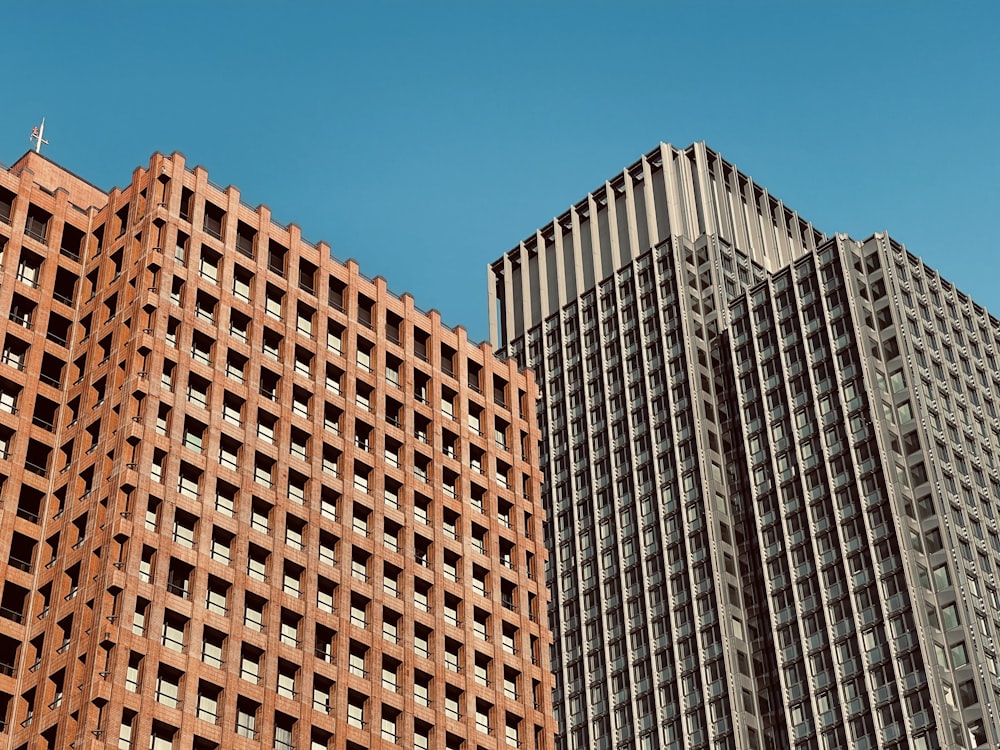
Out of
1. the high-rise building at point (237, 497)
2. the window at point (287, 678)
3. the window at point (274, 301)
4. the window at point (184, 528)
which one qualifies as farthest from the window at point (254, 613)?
the window at point (274, 301)

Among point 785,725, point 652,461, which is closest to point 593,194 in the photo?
point 652,461

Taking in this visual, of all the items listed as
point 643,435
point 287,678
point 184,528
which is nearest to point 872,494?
point 643,435

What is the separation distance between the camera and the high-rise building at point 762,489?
12444cm

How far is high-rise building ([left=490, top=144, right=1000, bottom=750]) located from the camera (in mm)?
124438

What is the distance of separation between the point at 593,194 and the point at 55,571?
114897 millimetres

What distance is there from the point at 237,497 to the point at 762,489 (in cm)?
7103

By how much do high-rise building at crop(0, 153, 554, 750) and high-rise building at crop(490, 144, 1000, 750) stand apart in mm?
37536

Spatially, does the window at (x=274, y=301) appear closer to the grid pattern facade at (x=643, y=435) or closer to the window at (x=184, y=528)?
the window at (x=184, y=528)

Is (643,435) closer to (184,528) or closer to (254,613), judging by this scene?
(254,613)

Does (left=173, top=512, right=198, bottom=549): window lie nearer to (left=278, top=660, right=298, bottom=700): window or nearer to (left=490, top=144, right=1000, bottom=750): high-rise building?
(left=278, top=660, right=298, bottom=700): window

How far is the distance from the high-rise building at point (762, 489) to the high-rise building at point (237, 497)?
3754 centimetres

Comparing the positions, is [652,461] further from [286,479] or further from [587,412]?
[286,479]

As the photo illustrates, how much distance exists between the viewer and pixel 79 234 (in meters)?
93.8

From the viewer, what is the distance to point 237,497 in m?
82.4
